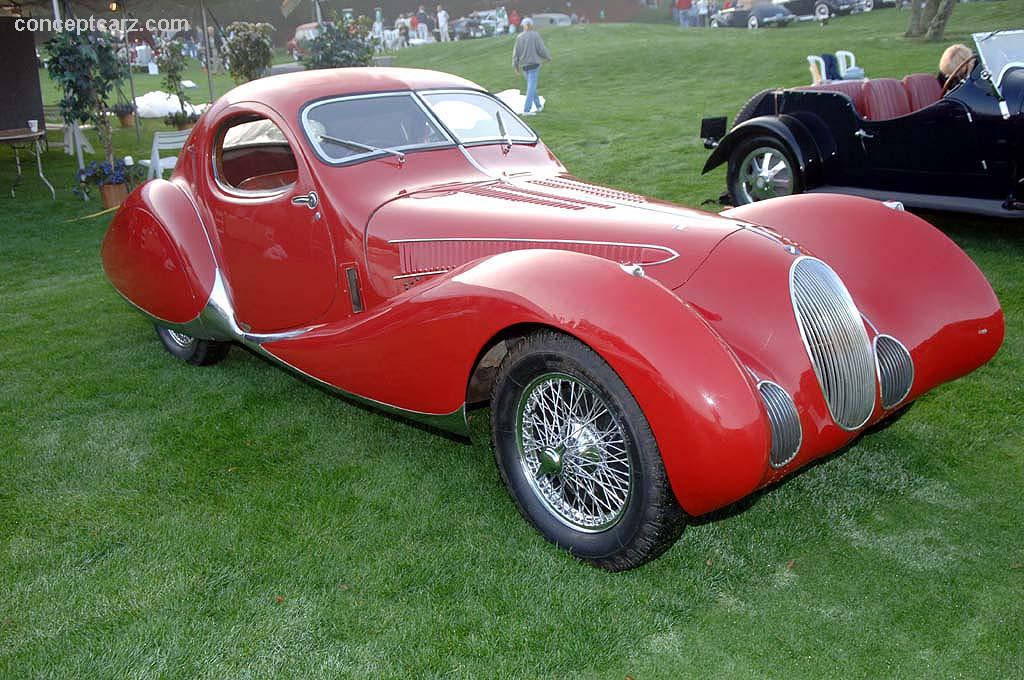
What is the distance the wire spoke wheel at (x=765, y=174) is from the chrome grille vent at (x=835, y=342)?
15.2ft

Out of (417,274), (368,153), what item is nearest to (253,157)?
(368,153)

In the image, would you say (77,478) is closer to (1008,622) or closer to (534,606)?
(534,606)

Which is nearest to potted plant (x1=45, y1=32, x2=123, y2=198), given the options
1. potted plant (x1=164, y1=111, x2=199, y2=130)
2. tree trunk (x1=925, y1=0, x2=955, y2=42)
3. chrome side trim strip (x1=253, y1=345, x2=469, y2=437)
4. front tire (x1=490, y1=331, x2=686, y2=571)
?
potted plant (x1=164, y1=111, x2=199, y2=130)

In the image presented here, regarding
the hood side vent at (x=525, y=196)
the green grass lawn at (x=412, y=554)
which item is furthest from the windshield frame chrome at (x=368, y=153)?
the green grass lawn at (x=412, y=554)

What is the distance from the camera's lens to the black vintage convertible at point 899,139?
21.5ft

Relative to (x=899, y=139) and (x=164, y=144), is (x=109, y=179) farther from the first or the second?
(x=899, y=139)

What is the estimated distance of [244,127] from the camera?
191 inches

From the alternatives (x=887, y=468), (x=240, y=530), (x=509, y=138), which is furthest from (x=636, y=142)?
(x=240, y=530)

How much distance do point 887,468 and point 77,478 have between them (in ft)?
11.9

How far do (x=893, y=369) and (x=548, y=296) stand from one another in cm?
141

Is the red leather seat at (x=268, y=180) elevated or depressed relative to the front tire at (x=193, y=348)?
elevated

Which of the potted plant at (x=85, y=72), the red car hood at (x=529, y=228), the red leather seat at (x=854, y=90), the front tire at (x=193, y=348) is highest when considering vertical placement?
the potted plant at (x=85, y=72)

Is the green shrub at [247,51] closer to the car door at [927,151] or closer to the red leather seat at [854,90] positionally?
the red leather seat at [854,90]

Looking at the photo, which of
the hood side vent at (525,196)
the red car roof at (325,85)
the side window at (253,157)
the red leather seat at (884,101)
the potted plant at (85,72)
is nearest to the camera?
the hood side vent at (525,196)
